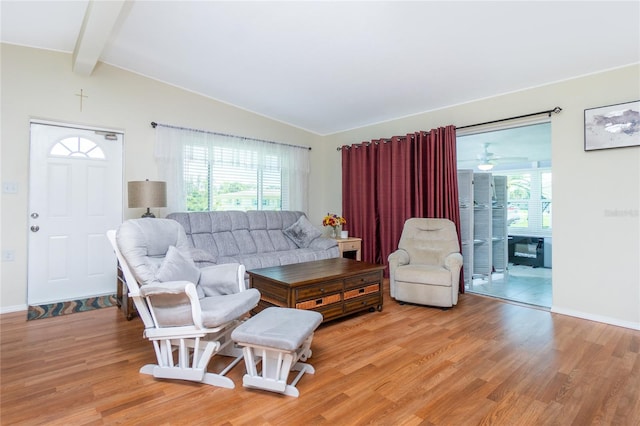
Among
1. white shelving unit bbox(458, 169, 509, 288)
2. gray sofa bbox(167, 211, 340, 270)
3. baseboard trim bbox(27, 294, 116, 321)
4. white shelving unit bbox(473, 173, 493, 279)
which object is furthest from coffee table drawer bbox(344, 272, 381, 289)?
baseboard trim bbox(27, 294, 116, 321)

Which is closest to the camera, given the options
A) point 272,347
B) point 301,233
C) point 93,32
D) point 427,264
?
point 272,347

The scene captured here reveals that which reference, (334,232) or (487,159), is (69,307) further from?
(487,159)

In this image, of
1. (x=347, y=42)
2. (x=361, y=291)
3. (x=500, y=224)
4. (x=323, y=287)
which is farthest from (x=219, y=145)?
(x=500, y=224)

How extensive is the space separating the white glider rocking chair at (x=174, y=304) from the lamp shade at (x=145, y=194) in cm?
114

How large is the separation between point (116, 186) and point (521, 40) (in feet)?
14.8

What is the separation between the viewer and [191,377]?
209cm

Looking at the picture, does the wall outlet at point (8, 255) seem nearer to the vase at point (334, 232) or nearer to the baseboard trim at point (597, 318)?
the vase at point (334, 232)

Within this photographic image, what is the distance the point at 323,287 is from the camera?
10.2ft

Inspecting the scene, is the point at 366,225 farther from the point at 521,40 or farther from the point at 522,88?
the point at 521,40

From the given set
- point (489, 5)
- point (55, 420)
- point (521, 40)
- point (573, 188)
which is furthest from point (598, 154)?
point (55, 420)

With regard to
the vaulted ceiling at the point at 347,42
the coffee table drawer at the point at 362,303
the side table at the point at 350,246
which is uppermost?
the vaulted ceiling at the point at 347,42

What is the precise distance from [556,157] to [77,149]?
5.24 meters

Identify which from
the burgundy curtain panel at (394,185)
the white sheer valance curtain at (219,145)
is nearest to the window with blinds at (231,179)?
the white sheer valance curtain at (219,145)

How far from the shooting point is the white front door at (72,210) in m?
3.67
